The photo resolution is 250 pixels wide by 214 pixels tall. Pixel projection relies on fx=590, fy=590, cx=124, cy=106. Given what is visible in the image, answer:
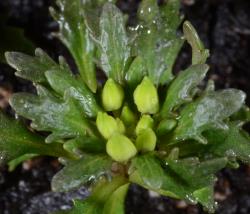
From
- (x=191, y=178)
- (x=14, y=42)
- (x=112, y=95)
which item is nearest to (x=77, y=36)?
(x=14, y=42)

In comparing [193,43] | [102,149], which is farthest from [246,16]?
[102,149]

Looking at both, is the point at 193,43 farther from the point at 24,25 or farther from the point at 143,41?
the point at 24,25

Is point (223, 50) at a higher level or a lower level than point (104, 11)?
lower

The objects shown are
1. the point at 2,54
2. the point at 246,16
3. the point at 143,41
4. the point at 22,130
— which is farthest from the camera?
the point at 246,16

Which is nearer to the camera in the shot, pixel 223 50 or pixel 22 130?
pixel 22 130

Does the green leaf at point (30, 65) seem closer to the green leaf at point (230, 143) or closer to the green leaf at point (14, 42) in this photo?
the green leaf at point (14, 42)

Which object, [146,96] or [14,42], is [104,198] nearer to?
[146,96]
